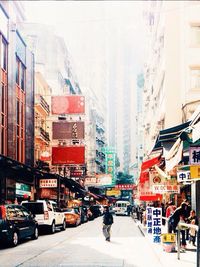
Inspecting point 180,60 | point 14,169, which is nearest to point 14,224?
point 14,169

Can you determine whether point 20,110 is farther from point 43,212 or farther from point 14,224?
point 14,224

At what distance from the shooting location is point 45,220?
98.1ft

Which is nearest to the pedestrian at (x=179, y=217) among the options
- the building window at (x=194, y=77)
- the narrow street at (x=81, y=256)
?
the narrow street at (x=81, y=256)

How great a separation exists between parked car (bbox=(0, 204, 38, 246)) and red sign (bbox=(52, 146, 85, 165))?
2724cm

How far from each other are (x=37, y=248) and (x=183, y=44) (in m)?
24.5

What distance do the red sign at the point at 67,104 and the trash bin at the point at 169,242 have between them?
107 ft

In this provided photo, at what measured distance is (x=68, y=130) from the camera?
50.8 metres

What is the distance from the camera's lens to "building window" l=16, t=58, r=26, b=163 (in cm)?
4663

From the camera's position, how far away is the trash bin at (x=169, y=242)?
1803 centimetres

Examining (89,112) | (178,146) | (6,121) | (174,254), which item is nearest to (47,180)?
(6,121)

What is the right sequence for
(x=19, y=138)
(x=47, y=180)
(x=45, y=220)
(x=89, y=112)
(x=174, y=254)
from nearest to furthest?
(x=174, y=254), (x=45, y=220), (x=19, y=138), (x=47, y=180), (x=89, y=112)

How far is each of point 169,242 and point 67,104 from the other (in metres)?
33.9

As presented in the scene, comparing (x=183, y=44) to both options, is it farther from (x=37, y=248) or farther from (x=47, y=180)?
(x=37, y=248)

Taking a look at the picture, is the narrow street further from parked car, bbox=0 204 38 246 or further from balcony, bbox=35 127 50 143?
balcony, bbox=35 127 50 143
